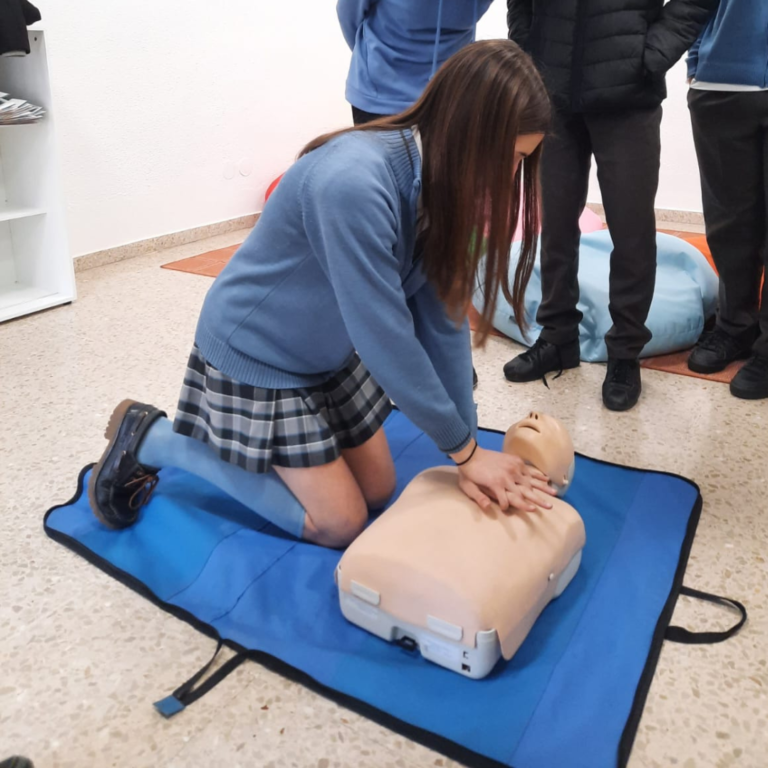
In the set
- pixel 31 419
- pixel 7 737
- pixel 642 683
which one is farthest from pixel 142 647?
pixel 31 419

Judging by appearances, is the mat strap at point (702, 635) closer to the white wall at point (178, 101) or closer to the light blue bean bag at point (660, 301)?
the light blue bean bag at point (660, 301)

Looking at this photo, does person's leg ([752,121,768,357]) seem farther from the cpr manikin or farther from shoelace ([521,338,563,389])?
the cpr manikin

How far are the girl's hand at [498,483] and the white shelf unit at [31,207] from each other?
1.81 meters

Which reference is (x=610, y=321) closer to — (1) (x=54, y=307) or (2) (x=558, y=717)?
(2) (x=558, y=717)

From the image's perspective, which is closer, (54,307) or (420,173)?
(420,173)

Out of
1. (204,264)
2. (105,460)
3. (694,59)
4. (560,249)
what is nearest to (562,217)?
(560,249)

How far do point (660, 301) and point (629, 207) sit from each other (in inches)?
16.9

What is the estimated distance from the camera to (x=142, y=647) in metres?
1.07

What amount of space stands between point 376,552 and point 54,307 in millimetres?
1884

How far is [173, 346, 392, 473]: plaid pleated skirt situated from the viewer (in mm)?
1206

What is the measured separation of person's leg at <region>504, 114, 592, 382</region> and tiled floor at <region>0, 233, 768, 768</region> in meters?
0.08

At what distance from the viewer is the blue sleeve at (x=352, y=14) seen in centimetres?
173

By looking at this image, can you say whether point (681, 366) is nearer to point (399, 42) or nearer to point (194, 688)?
point (399, 42)

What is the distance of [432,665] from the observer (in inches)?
40.3
